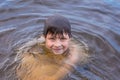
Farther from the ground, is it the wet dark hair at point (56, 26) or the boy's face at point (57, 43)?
the wet dark hair at point (56, 26)

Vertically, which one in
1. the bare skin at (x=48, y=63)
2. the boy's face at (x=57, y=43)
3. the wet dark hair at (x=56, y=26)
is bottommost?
the bare skin at (x=48, y=63)

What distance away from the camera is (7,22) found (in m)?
6.95

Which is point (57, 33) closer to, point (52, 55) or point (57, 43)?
point (57, 43)

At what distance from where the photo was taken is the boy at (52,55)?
197 inches

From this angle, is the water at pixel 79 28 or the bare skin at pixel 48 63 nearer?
the bare skin at pixel 48 63

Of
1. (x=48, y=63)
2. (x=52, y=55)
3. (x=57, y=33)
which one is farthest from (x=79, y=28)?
(x=57, y=33)

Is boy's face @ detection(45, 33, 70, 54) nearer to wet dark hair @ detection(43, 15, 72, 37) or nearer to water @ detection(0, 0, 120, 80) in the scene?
wet dark hair @ detection(43, 15, 72, 37)

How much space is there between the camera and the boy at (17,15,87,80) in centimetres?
501

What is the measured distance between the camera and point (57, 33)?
4.99m

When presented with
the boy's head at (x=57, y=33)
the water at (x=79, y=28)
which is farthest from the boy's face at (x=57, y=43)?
the water at (x=79, y=28)

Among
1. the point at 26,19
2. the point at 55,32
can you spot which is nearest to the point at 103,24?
the point at 26,19

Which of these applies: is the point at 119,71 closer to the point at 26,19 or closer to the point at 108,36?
the point at 108,36

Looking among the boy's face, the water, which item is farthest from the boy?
the water

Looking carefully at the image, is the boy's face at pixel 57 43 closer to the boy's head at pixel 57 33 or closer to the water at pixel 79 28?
the boy's head at pixel 57 33
